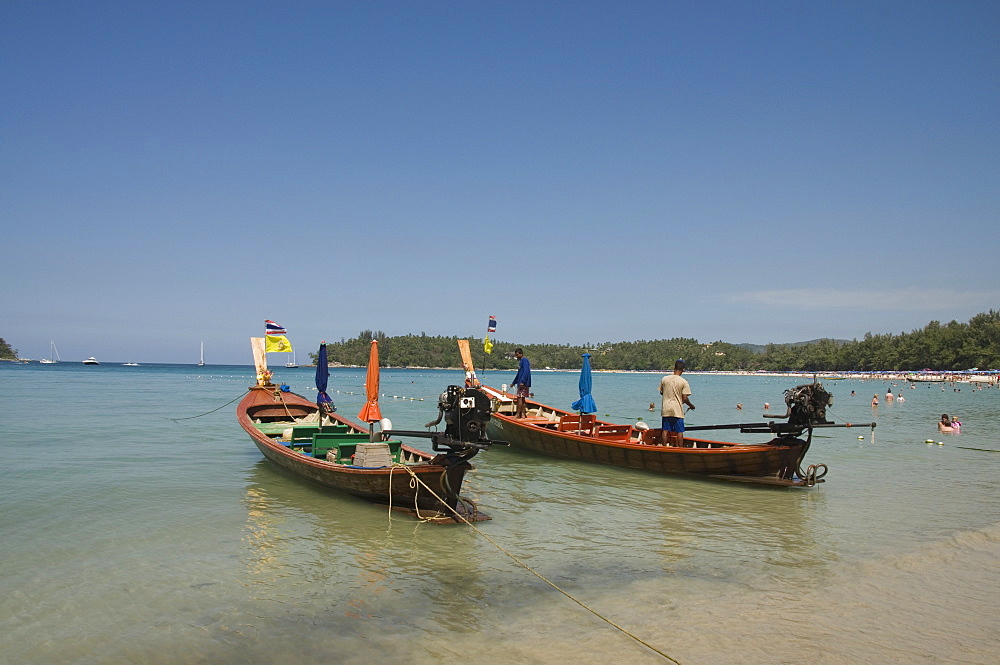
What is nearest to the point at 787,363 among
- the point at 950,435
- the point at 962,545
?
the point at 950,435

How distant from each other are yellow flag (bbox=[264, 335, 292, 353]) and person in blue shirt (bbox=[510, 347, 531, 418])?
350 inches

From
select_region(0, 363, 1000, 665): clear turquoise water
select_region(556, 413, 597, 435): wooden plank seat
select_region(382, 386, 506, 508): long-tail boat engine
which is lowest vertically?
select_region(0, 363, 1000, 665): clear turquoise water

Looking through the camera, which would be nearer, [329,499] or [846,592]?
[846,592]

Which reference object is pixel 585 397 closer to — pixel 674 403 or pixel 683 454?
pixel 674 403

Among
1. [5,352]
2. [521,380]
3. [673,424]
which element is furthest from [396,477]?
[5,352]

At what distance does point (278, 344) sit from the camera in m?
23.5

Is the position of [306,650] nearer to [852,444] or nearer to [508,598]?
[508,598]

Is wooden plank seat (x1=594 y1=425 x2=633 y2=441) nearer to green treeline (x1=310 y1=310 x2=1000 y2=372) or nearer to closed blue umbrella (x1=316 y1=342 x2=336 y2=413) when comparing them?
closed blue umbrella (x1=316 y1=342 x2=336 y2=413)

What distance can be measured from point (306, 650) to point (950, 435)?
27.3 metres

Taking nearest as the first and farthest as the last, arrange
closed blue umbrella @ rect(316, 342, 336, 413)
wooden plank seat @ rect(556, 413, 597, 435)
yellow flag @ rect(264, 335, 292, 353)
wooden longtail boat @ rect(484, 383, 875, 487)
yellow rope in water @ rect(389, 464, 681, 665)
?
yellow rope in water @ rect(389, 464, 681, 665) < wooden longtail boat @ rect(484, 383, 875, 487) < wooden plank seat @ rect(556, 413, 597, 435) < closed blue umbrella @ rect(316, 342, 336, 413) < yellow flag @ rect(264, 335, 292, 353)

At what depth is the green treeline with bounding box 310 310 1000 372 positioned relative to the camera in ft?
353

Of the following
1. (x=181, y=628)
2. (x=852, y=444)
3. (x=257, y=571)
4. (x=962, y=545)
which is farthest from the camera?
(x=852, y=444)

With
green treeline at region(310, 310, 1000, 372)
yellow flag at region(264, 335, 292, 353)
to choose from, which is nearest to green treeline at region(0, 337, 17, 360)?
green treeline at region(310, 310, 1000, 372)

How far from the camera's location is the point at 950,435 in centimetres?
2514
